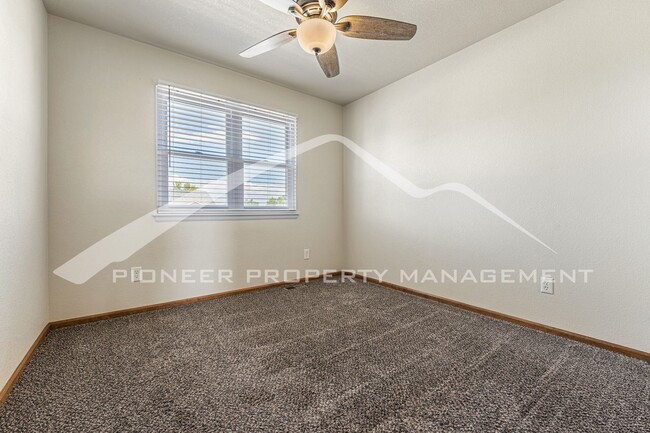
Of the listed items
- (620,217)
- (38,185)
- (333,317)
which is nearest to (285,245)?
(333,317)

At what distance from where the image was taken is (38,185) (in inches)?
76.6

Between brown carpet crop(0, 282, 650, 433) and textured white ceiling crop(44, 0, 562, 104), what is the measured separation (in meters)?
2.45


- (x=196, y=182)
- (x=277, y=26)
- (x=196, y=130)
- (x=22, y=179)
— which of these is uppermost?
(x=277, y=26)

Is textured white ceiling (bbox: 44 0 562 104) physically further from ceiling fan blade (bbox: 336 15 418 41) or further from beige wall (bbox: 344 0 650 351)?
ceiling fan blade (bbox: 336 15 418 41)

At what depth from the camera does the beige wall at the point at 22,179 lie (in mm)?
1425

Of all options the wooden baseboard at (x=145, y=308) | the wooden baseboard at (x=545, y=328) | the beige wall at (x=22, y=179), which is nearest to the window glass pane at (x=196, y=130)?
the beige wall at (x=22, y=179)

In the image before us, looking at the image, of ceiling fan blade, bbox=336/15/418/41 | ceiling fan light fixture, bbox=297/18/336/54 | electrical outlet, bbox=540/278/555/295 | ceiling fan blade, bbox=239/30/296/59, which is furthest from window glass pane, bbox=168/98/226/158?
electrical outlet, bbox=540/278/555/295

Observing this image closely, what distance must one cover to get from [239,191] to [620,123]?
3212 mm

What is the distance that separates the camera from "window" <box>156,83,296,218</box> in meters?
2.71

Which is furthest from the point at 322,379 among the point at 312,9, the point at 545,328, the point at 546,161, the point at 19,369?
the point at 546,161

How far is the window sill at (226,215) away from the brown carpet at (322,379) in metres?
0.93

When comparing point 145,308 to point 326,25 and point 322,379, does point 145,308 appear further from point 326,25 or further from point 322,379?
point 326,25

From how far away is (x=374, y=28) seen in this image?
1787 millimetres

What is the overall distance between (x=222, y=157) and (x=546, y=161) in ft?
9.68
